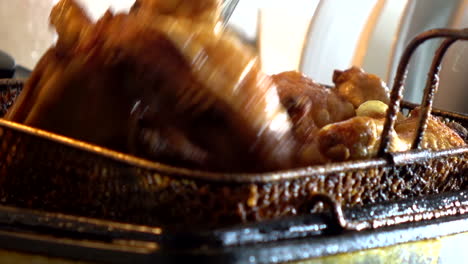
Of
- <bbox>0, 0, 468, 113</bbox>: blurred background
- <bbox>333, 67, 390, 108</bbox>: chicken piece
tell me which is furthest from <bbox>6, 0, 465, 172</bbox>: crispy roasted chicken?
<bbox>0, 0, 468, 113</bbox>: blurred background

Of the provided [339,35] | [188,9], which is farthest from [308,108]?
[339,35]

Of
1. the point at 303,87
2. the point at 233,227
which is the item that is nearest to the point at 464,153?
the point at 303,87

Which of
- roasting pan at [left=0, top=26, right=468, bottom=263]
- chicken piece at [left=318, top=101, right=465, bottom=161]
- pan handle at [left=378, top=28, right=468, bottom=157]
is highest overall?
pan handle at [left=378, top=28, right=468, bottom=157]

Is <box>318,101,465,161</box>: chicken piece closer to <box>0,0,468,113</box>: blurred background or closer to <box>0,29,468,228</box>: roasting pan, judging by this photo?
<box>0,29,468,228</box>: roasting pan

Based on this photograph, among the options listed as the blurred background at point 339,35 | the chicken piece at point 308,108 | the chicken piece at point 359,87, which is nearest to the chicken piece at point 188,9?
the chicken piece at point 308,108

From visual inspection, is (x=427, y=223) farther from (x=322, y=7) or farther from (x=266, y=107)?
(x=322, y=7)

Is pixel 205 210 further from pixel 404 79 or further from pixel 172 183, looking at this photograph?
pixel 404 79

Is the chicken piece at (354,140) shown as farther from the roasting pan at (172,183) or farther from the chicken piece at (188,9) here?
the chicken piece at (188,9)
